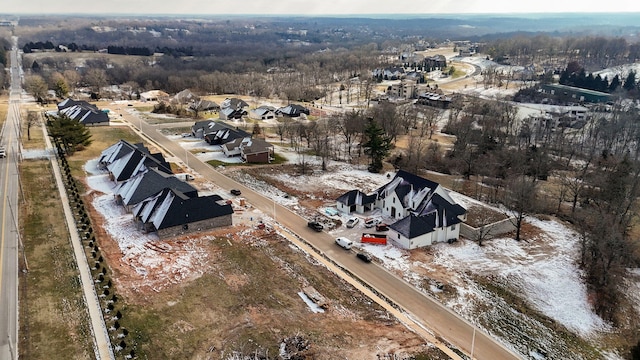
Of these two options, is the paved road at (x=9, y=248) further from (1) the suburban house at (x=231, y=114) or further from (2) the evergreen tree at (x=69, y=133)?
(1) the suburban house at (x=231, y=114)

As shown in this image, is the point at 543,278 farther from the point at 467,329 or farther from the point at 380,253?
the point at 380,253

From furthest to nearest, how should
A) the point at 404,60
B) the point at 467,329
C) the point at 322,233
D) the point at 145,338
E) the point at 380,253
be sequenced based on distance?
the point at 404,60 < the point at 322,233 < the point at 380,253 < the point at 467,329 < the point at 145,338

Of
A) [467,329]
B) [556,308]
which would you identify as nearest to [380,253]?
[467,329]

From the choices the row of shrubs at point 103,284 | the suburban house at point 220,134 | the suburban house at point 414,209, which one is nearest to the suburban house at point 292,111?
the suburban house at point 220,134

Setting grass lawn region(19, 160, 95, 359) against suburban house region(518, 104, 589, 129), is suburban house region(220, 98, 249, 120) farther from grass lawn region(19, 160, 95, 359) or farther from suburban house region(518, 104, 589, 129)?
suburban house region(518, 104, 589, 129)

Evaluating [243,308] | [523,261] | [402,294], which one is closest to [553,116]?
[523,261]

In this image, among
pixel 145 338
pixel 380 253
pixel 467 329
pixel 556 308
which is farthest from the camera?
pixel 380 253
